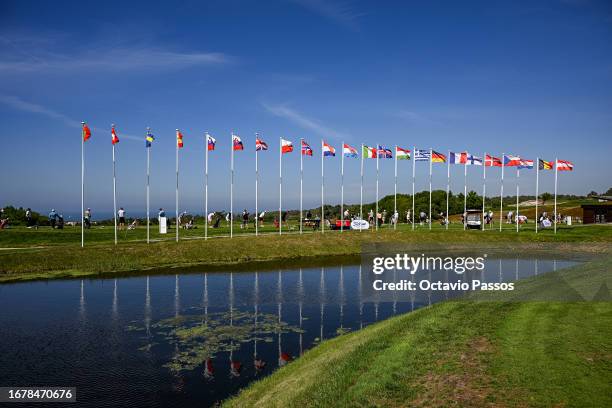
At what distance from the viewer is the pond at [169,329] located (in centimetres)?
1422

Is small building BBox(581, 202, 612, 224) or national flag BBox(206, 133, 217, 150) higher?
national flag BBox(206, 133, 217, 150)

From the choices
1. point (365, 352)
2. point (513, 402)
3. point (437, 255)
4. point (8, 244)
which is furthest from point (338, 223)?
point (513, 402)

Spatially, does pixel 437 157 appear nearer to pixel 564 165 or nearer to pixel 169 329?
pixel 564 165

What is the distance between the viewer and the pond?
46.6ft

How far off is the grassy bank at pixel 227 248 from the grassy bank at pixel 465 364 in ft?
82.1

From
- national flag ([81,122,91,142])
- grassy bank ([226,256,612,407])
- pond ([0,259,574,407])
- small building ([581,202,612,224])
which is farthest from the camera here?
small building ([581,202,612,224])

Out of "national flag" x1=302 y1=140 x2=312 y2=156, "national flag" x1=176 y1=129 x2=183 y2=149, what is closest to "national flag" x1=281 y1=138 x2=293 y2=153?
"national flag" x1=302 y1=140 x2=312 y2=156

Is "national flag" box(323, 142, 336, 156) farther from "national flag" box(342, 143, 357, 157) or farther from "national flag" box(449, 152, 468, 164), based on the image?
"national flag" box(449, 152, 468, 164)

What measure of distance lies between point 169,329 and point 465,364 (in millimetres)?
12843

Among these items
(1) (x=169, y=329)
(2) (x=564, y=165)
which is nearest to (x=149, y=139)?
(1) (x=169, y=329)

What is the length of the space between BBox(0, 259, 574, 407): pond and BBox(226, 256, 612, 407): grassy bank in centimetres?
198

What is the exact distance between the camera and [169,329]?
19.9m

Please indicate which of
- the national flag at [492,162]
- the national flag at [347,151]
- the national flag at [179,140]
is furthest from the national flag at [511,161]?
the national flag at [179,140]

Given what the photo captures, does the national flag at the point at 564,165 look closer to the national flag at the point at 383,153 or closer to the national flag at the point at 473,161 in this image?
the national flag at the point at 473,161
